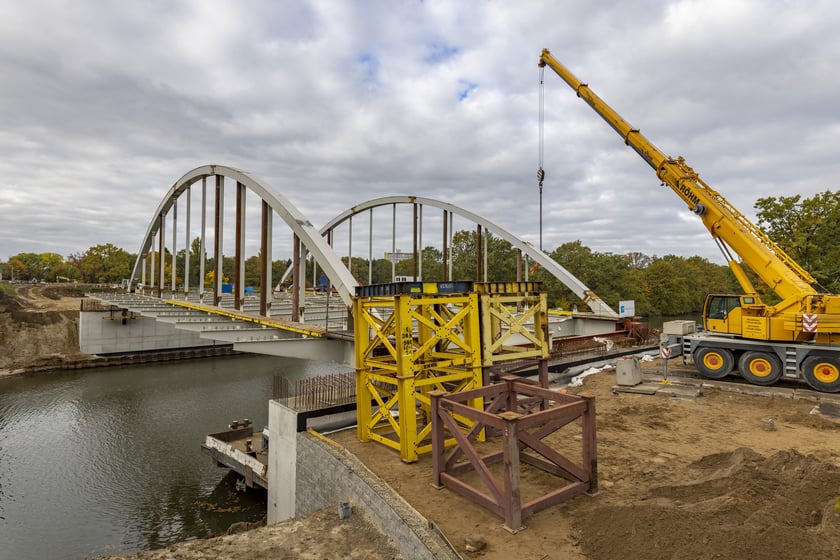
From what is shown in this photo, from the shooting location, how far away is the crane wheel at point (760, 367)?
14633 mm

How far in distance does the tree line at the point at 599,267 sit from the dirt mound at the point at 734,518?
1135cm

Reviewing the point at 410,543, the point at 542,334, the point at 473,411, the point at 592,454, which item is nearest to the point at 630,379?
the point at 542,334

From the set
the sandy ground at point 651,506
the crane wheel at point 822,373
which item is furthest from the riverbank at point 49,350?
A: the crane wheel at point 822,373

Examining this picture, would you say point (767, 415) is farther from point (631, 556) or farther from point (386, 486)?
point (386, 486)

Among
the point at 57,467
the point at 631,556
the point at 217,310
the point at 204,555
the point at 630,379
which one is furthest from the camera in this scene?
the point at 217,310

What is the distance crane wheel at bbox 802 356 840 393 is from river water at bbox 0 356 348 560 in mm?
17198

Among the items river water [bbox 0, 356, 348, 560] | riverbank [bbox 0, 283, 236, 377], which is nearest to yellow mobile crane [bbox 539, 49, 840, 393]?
river water [bbox 0, 356, 348, 560]

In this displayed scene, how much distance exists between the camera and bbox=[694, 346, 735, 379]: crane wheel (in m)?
15.5

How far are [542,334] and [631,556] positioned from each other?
20.4 ft

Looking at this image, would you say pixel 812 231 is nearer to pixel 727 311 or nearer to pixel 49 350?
pixel 727 311

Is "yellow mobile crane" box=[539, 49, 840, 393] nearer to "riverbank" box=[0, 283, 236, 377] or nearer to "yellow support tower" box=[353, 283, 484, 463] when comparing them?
"yellow support tower" box=[353, 283, 484, 463]

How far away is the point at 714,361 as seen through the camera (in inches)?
619

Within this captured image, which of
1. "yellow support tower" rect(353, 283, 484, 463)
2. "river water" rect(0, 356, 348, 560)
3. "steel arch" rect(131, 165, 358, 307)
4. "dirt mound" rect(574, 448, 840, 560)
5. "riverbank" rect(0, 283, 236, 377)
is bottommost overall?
"river water" rect(0, 356, 348, 560)

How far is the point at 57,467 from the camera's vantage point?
16.9 metres
